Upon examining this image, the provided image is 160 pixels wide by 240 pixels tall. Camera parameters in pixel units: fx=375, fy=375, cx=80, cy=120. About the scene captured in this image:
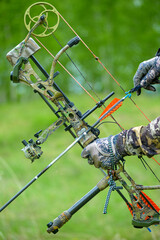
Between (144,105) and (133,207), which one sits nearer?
(133,207)

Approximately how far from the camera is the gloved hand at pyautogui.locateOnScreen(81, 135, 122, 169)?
2.57 metres

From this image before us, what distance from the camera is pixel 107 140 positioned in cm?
261

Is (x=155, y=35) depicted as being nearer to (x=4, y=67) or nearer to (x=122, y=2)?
(x=122, y=2)

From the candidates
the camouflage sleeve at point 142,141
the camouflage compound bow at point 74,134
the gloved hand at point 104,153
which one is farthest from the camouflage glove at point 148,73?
the gloved hand at point 104,153

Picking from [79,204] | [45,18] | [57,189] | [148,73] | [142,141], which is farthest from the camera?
[57,189]

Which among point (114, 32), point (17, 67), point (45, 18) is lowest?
point (17, 67)

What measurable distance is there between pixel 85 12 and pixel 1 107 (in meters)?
5.33

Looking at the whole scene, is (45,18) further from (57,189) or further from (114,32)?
(114,32)

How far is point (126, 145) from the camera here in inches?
99.2

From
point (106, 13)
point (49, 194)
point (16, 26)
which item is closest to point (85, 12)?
point (106, 13)

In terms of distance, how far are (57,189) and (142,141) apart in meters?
4.12

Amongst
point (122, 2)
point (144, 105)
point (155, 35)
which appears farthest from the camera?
point (122, 2)

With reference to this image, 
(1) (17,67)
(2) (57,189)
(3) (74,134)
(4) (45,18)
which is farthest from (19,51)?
(2) (57,189)

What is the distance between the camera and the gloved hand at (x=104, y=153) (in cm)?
257
